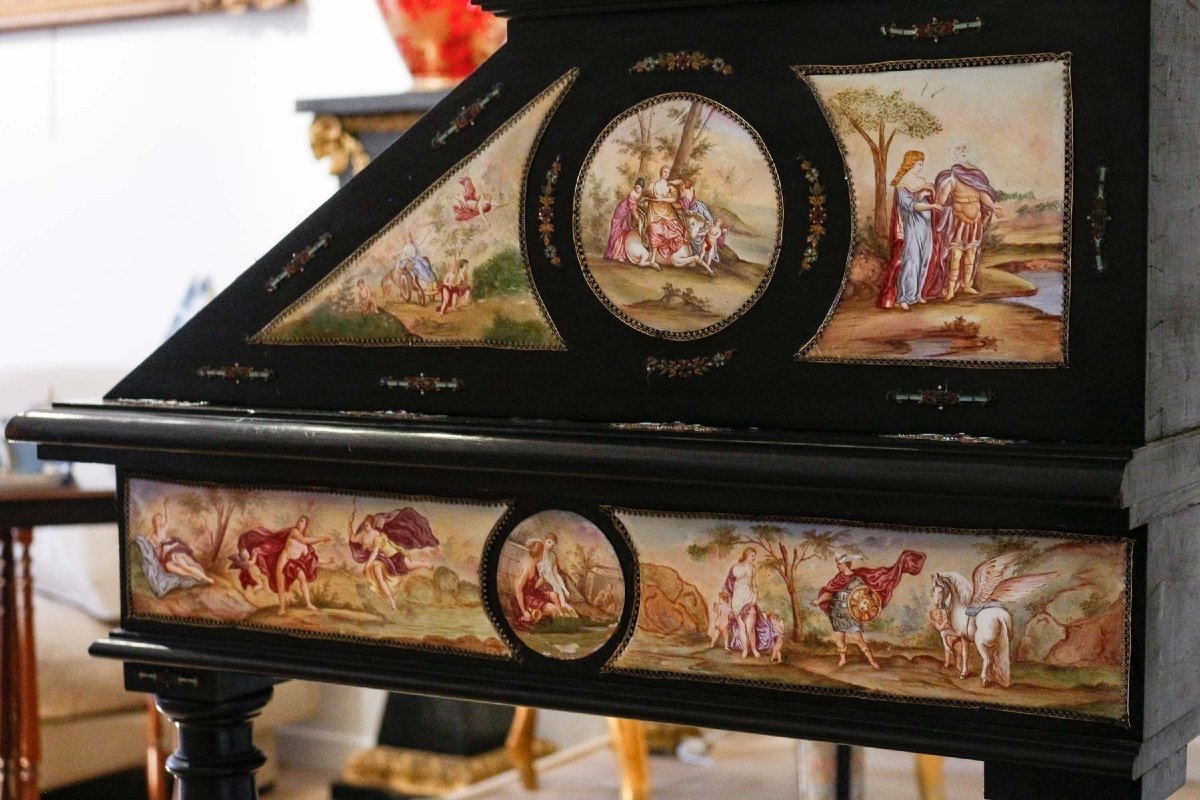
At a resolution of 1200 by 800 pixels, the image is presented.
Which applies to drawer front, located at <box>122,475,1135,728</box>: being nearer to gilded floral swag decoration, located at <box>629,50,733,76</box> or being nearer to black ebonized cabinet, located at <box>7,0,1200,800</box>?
black ebonized cabinet, located at <box>7,0,1200,800</box>

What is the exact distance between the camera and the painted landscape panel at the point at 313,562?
2.19 m

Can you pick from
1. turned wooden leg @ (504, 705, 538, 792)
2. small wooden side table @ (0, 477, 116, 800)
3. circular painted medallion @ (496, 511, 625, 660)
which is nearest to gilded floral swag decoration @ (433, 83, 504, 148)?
circular painted medallion @ (496, 511, 625, 660)

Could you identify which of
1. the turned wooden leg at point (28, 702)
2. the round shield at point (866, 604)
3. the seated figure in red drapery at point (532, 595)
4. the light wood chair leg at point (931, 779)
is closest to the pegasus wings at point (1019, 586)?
the round shield at point (866, 604)

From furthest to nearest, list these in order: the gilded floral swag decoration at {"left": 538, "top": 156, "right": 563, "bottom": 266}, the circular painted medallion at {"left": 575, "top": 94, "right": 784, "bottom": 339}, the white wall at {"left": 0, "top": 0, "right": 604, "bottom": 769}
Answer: the white wall at {"left": 0, "top": 0, "right": 604, "bottom": 769} < the gilded floral swag decoration at {"left": 538, "top": 156, "right": 563, "bottom": 266} < the circular painted medallion at {"left": 575, "top": 94, "right": 784, "bottom": 339}

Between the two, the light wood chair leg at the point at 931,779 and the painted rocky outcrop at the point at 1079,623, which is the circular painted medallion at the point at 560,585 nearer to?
the painted rocky outcrop at the point at 1079,623

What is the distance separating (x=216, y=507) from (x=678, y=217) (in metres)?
0.82

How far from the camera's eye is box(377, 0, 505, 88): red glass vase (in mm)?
4070

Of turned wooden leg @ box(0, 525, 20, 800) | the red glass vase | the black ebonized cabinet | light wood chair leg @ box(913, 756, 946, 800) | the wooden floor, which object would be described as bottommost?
the wooden floor

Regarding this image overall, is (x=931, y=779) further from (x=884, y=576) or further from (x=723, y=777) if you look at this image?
(x=884, y=576)

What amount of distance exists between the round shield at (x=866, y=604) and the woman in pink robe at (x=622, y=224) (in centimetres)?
50

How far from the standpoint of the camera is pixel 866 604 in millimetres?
1916

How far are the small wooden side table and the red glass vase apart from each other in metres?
1.34

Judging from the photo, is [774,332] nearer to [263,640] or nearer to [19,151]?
[263,640]

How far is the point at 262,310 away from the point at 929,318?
93 cm
